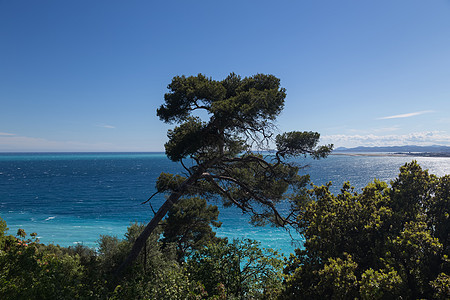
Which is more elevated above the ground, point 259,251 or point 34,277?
point 34,277

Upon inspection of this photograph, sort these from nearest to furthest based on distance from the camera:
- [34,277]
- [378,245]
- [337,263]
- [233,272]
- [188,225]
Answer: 1. [337,263]
2. [378,245]
3. [34,277]
4. [233,272]
5. [188,225]

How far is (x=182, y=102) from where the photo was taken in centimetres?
1036

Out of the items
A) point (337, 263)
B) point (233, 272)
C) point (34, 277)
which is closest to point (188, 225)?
point (233, 272)

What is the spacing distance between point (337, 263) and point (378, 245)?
1505 mm

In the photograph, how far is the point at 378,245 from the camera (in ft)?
19.6

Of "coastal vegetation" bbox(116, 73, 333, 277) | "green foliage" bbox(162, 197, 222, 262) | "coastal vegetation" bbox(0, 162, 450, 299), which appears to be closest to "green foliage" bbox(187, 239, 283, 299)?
Result: "coastal vegetation" bbox(0, 162, 450, 299)

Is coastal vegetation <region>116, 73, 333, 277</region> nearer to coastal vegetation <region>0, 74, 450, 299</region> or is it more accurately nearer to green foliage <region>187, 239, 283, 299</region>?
coastal vegetation <region>0, 74, 450, 299</region>

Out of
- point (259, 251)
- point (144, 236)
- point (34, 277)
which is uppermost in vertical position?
point (144, 236)

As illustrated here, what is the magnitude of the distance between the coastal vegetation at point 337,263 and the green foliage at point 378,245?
0.06 ft

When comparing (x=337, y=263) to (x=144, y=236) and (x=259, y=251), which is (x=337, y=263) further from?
(x=144, y=236)

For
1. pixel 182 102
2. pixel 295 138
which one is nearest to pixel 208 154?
pixel 182 102

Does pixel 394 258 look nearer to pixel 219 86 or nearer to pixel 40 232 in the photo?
pixel 219 86

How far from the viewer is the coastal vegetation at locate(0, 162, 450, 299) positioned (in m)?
4.98

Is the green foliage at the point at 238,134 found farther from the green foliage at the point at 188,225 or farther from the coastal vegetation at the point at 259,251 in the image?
the green foliage at the point at 188,225
